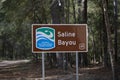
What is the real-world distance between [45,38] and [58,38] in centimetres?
50

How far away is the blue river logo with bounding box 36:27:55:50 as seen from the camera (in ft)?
39.9

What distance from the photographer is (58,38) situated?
12.4 meters

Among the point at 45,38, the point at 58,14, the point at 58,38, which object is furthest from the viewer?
Answer: the point at 58,14

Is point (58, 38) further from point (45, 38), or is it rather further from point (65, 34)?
point (45, 38)

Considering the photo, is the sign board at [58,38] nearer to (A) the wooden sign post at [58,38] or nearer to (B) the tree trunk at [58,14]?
(A) the wooden sign post at [58,38]

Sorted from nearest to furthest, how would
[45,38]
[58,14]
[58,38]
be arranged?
1. [45,38]
2. [58,38]
3. [58,14]

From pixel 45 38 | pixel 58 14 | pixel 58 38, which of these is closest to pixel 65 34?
pixel 58 38

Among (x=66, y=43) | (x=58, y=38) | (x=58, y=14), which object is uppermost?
(x=58, y=14)

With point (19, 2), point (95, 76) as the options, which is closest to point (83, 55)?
point (19, 2)

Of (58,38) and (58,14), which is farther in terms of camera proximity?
(58,14)

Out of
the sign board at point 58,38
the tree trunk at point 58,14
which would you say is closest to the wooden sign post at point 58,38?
the sign board at point 58,38

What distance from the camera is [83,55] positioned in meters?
27.4

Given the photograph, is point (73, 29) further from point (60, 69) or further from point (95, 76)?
point (60, 69)

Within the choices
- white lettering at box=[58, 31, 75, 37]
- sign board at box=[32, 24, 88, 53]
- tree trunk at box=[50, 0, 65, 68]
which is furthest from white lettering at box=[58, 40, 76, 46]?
tree trunk at box=[50, 0, 65, 68]
